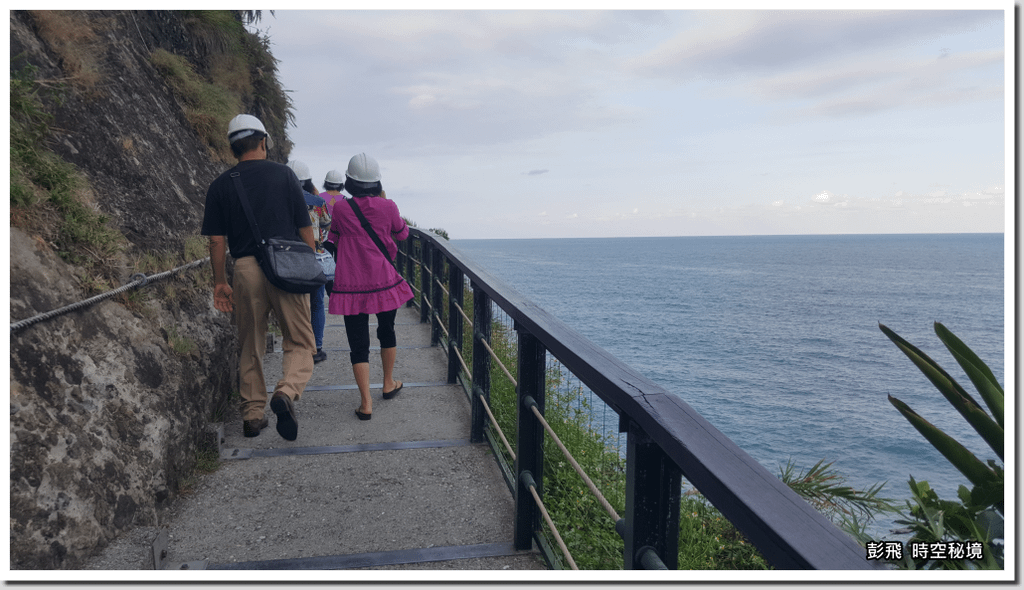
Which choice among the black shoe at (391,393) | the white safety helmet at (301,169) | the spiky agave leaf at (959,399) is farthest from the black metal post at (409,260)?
the spiky agave leaf at (959,399)

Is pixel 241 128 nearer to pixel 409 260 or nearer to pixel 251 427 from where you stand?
pixel 251 427

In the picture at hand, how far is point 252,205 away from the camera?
11.3ft

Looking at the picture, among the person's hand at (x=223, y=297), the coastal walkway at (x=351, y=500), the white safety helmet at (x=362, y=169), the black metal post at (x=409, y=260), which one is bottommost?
the coastal walkway at (x=351, y=500)

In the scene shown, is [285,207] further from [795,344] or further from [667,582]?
[795,344]

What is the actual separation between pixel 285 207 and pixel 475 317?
119 cm

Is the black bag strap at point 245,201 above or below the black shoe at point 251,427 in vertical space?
above

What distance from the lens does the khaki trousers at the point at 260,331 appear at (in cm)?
354

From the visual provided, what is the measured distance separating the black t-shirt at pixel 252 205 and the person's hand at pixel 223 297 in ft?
0.65

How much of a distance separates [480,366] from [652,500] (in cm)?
235

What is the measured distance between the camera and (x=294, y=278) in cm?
347

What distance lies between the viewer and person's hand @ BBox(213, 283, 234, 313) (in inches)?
140

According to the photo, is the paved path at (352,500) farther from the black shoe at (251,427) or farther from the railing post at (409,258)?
the railing post at (409,258)

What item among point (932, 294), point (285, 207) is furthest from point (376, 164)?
point (932, 294)

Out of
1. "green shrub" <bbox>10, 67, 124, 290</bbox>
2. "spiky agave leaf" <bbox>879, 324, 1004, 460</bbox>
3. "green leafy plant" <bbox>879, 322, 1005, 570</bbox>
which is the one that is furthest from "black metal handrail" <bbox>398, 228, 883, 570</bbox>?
"green shrub" <bbox>10, 67, 124, 290</bbox>
